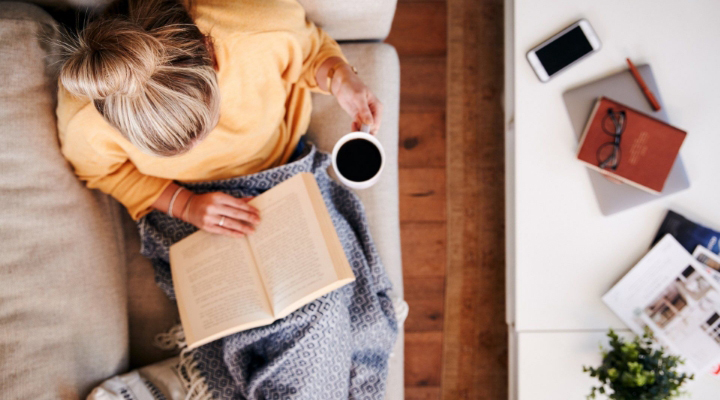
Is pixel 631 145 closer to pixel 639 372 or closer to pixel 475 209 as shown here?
pixel 639 372

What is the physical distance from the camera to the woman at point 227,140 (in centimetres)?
60

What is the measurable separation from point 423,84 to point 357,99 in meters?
0.69

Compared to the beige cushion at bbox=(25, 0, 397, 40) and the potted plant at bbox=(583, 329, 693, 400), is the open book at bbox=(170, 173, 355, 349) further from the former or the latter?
the potted plant at bbox=(583, 329, 693, 400)

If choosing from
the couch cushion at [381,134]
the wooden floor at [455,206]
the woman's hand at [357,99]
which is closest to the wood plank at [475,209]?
the wooden floor at [455,206]

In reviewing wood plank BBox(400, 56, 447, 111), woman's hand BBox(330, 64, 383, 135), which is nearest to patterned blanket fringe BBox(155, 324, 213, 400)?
woman's hand BBox(330, 64, 383, 135)

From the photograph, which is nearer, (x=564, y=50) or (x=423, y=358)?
(x=564, y=50)

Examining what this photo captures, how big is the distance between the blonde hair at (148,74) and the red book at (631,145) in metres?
0.71

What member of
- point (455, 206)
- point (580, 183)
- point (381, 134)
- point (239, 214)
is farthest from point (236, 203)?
point (455, 206)

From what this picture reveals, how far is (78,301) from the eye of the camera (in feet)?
2.76

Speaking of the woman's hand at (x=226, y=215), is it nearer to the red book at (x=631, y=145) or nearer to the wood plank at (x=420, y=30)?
the red book at (x=631, y=145)

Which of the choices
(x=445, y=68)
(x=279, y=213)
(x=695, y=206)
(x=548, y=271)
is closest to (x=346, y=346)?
(x=279, y=213)

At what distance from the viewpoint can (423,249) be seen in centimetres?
146

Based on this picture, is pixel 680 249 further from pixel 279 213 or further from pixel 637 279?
pixel 279 213

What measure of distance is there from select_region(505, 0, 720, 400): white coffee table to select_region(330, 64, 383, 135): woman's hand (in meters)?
0.29
